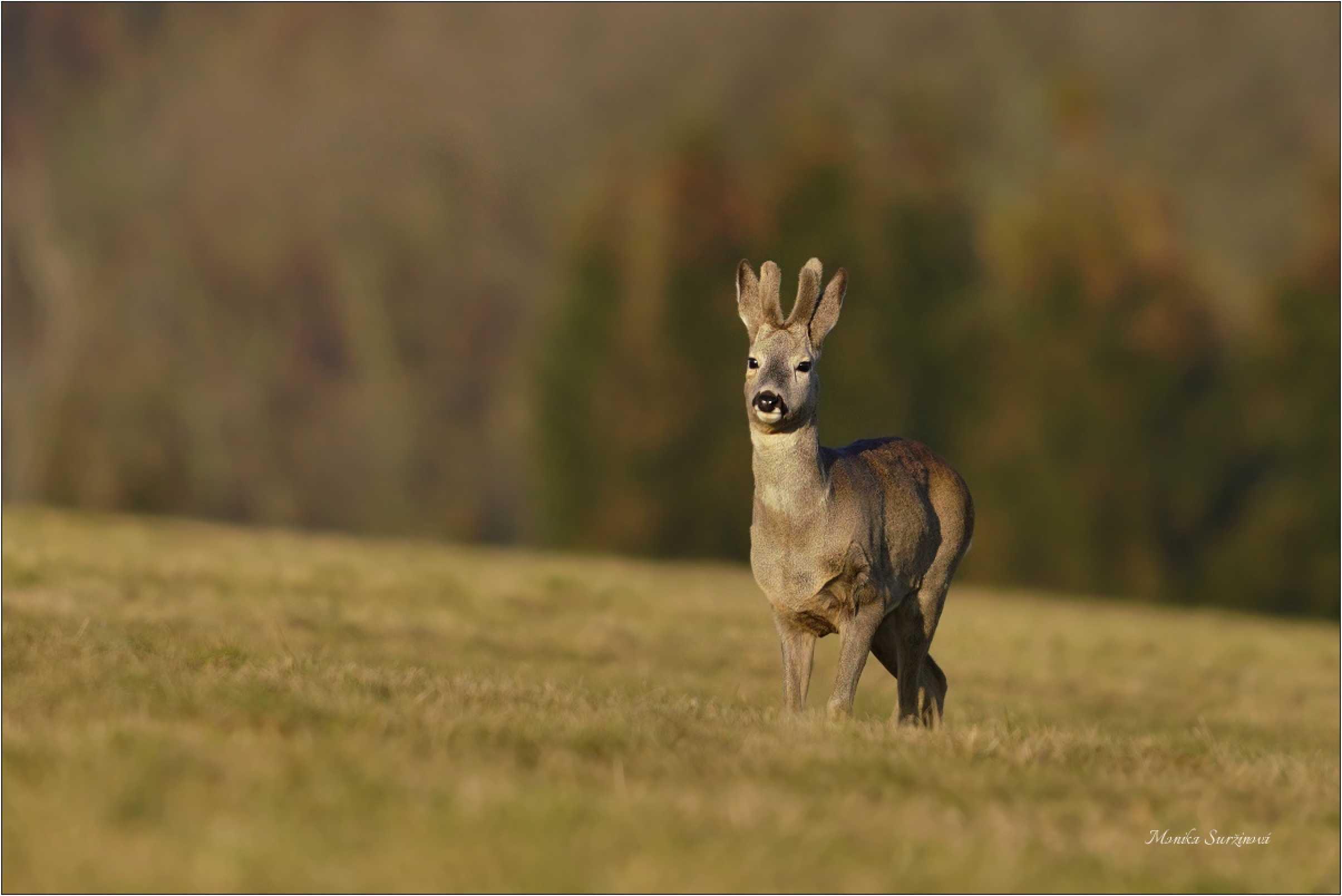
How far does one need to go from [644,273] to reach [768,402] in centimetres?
3372

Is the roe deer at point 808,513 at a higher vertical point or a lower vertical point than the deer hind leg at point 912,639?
higher

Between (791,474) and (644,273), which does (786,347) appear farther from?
(644,273)

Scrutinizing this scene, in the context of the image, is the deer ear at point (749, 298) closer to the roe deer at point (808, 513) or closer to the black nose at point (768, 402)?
the roe deer at point (808, 513)

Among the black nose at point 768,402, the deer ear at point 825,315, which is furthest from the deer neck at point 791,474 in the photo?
the deer ear at point 825,315

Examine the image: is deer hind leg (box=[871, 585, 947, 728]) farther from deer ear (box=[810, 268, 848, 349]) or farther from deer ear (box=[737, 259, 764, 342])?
deer ear (box=[737, 259, 764, 342])

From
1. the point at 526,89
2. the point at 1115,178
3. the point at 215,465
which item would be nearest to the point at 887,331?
the point at 1115,178

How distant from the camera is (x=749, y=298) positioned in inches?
409

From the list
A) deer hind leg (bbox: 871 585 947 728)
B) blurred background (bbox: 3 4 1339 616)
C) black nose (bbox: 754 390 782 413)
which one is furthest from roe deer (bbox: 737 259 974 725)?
blurred background (bbox: 3 4 1339 616)

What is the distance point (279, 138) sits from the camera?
7925cm

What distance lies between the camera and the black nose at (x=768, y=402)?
981 centimetres

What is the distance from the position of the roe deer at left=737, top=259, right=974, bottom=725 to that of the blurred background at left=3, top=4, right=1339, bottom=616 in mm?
24910

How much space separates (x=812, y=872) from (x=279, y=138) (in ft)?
249

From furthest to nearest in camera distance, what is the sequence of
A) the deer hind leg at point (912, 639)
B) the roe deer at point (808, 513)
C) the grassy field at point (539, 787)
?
the deer hind leg at point (912, 639), the roe deer at point (808, 513), the grassy field at point (539, 787)

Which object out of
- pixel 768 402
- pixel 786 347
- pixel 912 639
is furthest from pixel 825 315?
pixel 912 639
